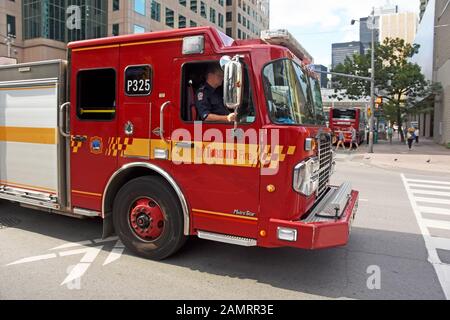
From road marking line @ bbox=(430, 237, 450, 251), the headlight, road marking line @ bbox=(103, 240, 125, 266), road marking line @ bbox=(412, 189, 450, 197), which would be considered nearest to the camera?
the headlight

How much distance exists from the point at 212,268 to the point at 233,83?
2237 mm

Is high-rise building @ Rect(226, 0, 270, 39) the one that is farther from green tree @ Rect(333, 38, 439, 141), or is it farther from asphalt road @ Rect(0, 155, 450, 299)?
asphalt road @ Rect(0, 155, 450, 299)

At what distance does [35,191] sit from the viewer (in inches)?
234

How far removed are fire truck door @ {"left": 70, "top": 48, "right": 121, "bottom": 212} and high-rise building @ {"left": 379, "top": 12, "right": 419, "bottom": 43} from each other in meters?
69.9

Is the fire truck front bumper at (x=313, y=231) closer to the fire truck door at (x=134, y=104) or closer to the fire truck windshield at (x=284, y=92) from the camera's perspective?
the fire truck windshield at (x=284, y=92)

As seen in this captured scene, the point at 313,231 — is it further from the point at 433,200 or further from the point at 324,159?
the point at 433,200

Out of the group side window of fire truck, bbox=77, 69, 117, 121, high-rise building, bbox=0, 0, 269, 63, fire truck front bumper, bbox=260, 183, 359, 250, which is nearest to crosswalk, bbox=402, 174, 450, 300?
fire truck front bumper, bbox=260, 183, 359, 250

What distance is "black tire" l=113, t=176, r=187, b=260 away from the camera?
4.79 metres

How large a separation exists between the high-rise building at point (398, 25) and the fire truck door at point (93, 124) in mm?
69851

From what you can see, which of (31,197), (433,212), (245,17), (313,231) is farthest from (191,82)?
(245,17)

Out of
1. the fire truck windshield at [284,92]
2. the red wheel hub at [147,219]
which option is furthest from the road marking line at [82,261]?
the fire truck windshield at [284,92]

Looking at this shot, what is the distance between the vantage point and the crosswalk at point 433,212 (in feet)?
17.0

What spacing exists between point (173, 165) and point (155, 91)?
3.01ft
